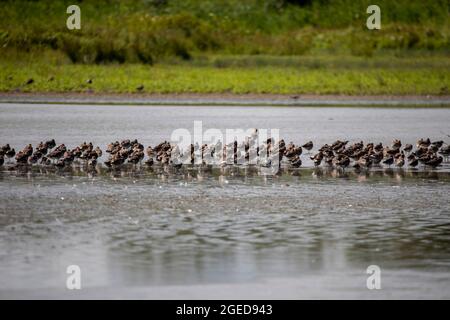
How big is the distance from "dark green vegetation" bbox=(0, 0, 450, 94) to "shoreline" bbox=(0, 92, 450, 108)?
0.56 m

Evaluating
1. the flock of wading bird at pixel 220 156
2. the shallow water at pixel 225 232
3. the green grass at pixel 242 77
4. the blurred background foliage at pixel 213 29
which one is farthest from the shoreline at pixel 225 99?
the flock of wading bird at pixel 220 156

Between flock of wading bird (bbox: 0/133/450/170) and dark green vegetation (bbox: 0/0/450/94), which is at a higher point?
dark green vegetation (bbox: 0/0/450/94)

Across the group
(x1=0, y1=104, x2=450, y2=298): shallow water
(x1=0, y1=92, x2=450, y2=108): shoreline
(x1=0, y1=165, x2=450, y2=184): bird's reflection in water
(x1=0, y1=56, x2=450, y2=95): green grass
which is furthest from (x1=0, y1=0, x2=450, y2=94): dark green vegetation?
(x1=0, y1=165, x2=450, y2=184): bird's reflection in water

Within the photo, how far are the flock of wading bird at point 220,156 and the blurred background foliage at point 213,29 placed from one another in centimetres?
2056

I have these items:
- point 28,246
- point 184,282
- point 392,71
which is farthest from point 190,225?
point 392,71

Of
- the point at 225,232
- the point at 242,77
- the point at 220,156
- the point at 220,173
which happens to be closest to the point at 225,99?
the point at 242,77

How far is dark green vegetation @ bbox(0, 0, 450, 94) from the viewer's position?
35500 millimetres

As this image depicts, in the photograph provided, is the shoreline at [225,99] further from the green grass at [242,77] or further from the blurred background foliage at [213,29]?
the blurred background foliage at [213,29]

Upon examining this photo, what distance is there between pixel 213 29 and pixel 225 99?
14014mm

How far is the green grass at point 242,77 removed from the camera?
34.7m

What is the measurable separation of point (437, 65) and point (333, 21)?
1253 centimetres

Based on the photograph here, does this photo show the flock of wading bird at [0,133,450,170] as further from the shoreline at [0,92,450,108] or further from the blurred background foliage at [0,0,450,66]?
the blurred background foliage at [0,0,450,66]

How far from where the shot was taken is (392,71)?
125 feet

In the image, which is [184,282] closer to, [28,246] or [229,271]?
[229,271]
